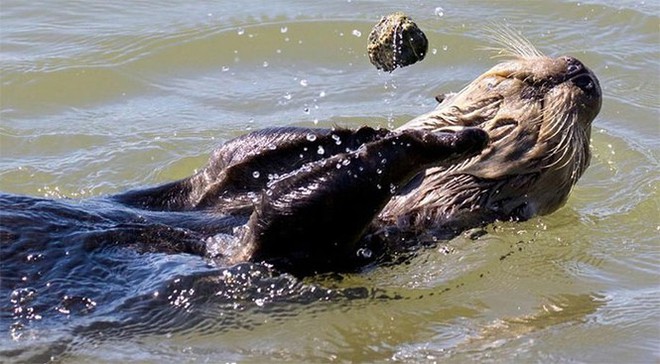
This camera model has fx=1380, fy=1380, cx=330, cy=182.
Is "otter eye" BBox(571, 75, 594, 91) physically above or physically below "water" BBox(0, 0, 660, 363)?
above

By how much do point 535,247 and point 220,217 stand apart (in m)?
1.65

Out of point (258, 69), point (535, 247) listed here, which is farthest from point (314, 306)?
point (258, 69)

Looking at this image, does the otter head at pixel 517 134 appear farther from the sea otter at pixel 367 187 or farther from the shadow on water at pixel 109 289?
the shadow on water at pixel 109 289

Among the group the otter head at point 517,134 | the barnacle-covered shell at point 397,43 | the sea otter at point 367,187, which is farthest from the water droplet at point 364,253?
the barnacle-covered shell at point 397,43

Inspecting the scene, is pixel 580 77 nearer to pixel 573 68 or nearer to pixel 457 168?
pixel 573 68

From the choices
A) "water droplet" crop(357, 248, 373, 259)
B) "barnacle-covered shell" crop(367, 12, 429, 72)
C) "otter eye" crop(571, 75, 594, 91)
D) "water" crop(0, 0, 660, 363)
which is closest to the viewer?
"water" crop(0, 0, 660, 363)

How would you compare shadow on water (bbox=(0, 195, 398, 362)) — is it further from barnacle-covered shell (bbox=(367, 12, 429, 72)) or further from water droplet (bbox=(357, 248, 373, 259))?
barnacle-covered shell (bbox=(367, 12, 429, 72))

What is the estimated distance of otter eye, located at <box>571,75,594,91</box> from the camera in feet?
21.9

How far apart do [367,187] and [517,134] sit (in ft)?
4.05

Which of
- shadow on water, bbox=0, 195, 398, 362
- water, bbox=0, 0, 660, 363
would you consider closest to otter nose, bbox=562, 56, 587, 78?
water, bbox=0, 0, 660, 363

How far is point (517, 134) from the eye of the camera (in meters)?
6.73

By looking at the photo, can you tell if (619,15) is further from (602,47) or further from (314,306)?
(314,306)

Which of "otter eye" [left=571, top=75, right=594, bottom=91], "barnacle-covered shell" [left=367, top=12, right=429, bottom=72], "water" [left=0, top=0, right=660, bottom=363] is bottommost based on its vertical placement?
"water" [left=0, top=0, right=660, bottom=363]

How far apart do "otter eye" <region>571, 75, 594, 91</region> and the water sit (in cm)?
80
